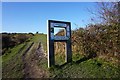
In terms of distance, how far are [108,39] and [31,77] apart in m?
4.91

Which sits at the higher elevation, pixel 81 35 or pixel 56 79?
pixel 81 35

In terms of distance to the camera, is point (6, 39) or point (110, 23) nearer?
point (110, 23)

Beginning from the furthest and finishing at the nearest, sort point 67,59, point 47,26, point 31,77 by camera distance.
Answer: point 67,59 < point 47,26 < point 31,77

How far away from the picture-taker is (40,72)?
1345cm

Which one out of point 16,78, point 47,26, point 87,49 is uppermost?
point 47,26

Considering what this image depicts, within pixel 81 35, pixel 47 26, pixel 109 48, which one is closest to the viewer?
pixel 109 48

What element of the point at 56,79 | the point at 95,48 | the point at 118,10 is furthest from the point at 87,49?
the point at 56,79

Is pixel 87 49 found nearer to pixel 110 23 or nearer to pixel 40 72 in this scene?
pixel 110 23

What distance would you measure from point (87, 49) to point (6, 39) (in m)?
25.3

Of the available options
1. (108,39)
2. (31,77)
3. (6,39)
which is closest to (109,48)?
(108,39)

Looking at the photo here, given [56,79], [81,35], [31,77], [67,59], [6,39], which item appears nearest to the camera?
[56,79]

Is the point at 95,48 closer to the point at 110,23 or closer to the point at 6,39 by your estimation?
the point at 110,23

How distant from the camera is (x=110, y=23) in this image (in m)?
13.4

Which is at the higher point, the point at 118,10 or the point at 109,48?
the point at 118,10
